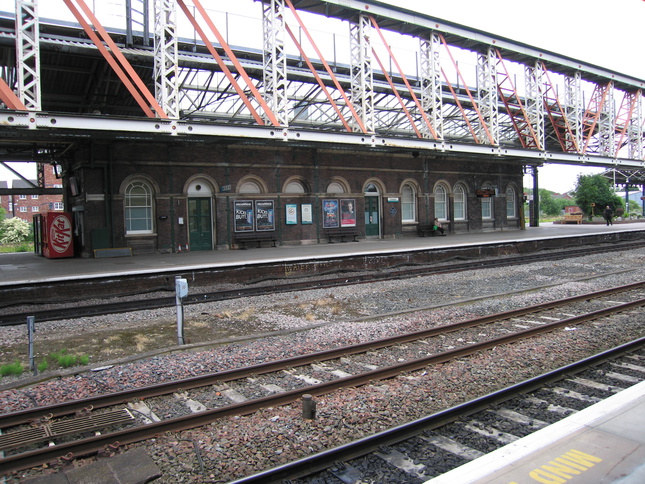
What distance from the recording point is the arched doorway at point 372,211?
24.6 meters

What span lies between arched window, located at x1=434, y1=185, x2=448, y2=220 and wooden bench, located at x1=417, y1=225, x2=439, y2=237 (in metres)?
1.78

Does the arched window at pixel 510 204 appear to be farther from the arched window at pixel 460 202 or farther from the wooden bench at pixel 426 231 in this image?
the wooden bench at pixel 426 231

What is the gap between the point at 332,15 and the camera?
20.5 meters

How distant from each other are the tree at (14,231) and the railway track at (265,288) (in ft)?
128

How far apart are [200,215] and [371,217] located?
896 centimetres

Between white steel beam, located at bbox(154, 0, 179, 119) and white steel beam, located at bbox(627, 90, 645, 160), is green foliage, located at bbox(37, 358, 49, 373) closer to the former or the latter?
white steel beam, located at bbox(154, 0, 179, 119)

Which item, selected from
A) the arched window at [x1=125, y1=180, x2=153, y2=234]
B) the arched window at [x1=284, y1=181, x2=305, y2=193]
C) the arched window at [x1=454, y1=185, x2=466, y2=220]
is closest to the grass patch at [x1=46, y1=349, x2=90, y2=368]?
the arched window at [x1=125, y1=180, x2=153, y2=234]

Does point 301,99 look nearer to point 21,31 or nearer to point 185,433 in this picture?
point 21,31

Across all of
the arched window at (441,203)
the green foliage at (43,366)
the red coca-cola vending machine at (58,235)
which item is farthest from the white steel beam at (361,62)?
the green foliage at (43,366)

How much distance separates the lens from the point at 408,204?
26328 mm

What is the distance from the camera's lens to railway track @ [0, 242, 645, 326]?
1031 cm

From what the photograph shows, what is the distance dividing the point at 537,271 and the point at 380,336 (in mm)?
10077

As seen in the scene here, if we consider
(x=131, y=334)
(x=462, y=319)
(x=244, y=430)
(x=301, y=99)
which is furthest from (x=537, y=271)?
(x=301, y=99)

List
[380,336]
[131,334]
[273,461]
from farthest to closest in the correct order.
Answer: [131,334], [380,336], [273,461]
